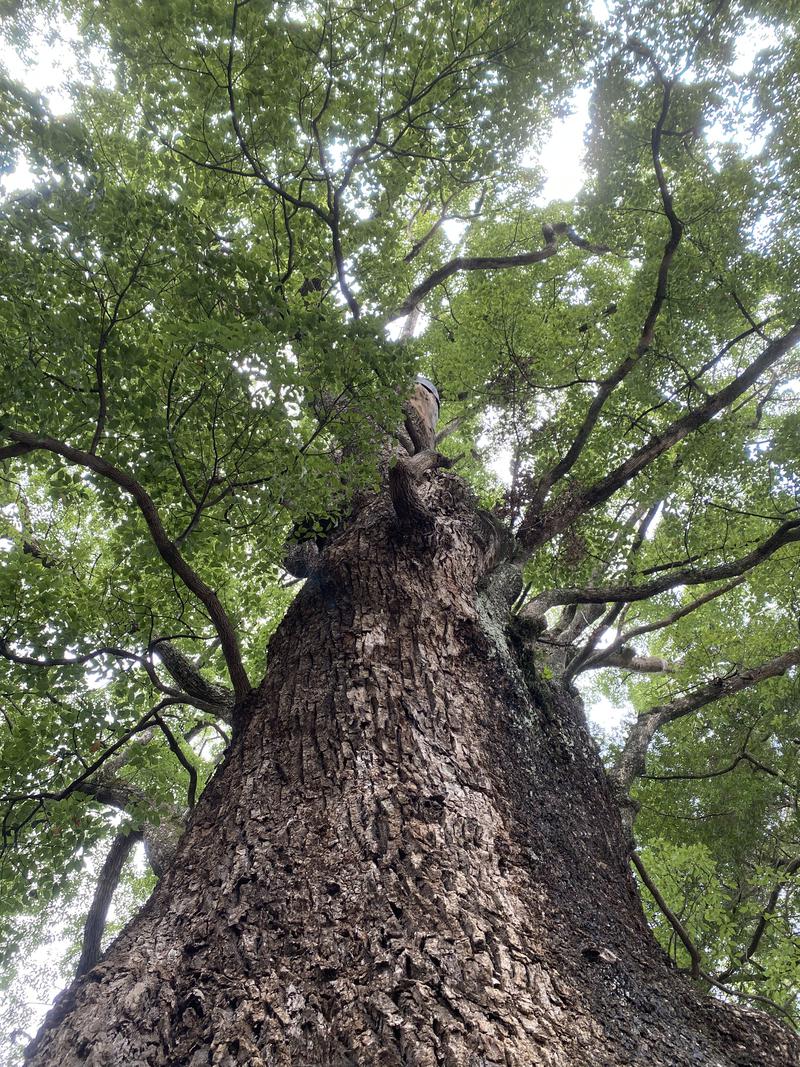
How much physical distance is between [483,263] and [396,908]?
20.2 ft

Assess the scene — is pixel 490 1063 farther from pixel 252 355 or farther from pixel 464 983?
pixel 252 355

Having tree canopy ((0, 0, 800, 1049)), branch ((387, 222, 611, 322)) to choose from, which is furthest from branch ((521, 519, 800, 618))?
branch ((387, 222, 611, 322))

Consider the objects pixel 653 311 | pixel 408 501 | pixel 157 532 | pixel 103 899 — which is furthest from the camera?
pixel 653 311

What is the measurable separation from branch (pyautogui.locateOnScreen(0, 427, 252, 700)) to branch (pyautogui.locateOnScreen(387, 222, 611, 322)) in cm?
291

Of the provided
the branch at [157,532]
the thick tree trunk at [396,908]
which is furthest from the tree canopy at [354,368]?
the thick tree trunk at [396,908]

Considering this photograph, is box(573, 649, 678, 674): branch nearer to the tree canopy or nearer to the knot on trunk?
the tree canopy

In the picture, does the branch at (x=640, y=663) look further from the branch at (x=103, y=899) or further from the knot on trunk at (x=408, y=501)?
the branch at (x=103, y=899)

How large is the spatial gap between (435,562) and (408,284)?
374 cm

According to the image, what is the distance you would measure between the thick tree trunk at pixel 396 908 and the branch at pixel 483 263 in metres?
3.38

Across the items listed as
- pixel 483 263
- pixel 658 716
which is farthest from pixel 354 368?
pixel 658 716

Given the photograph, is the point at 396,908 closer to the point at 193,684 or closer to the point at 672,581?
the point at 193,684

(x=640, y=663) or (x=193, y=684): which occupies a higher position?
(x=640, y=663)

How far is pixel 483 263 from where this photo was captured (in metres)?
6.41

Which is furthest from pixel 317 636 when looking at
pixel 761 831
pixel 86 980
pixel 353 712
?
pixel 761 831
